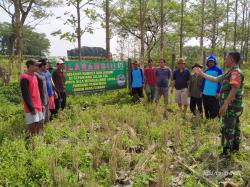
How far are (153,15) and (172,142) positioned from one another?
68.6 feet

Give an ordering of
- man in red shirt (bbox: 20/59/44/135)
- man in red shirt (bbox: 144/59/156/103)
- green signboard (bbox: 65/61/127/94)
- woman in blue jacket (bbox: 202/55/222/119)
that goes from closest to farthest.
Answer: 1. man in red shirt (bbox: 20/59/44/135)
2. woman in blue jacket (bbox: 202/55/222/119)
3. man in red shirt (bbox: 144/59/156/103)
4. green signboard (bbox: 65/61/127/94)

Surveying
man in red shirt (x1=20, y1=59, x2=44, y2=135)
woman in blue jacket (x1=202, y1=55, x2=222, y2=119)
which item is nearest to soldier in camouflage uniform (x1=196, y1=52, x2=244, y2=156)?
woman in blue jacket (x1=202, y1=55, x2=222, y2=119)

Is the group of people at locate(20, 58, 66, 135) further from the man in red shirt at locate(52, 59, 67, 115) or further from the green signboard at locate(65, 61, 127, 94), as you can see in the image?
the green signboard at locate(65, 61, 127, 94)

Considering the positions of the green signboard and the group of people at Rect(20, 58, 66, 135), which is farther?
the green signboard

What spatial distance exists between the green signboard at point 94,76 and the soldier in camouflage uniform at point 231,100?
638cm

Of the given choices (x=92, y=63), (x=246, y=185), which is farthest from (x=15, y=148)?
(x=92, y=63)

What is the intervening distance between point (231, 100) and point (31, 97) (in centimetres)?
340

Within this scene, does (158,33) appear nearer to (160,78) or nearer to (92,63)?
(92,63)

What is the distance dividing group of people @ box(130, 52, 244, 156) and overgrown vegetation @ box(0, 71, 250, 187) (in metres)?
0.44

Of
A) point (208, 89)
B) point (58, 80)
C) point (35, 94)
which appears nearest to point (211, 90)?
point (208, 89)

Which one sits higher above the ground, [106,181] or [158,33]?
[158,33]

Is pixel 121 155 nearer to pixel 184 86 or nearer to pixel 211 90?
pixel 211 90

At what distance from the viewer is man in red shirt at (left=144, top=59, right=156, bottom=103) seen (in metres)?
9.41

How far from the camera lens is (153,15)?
81.9ft
